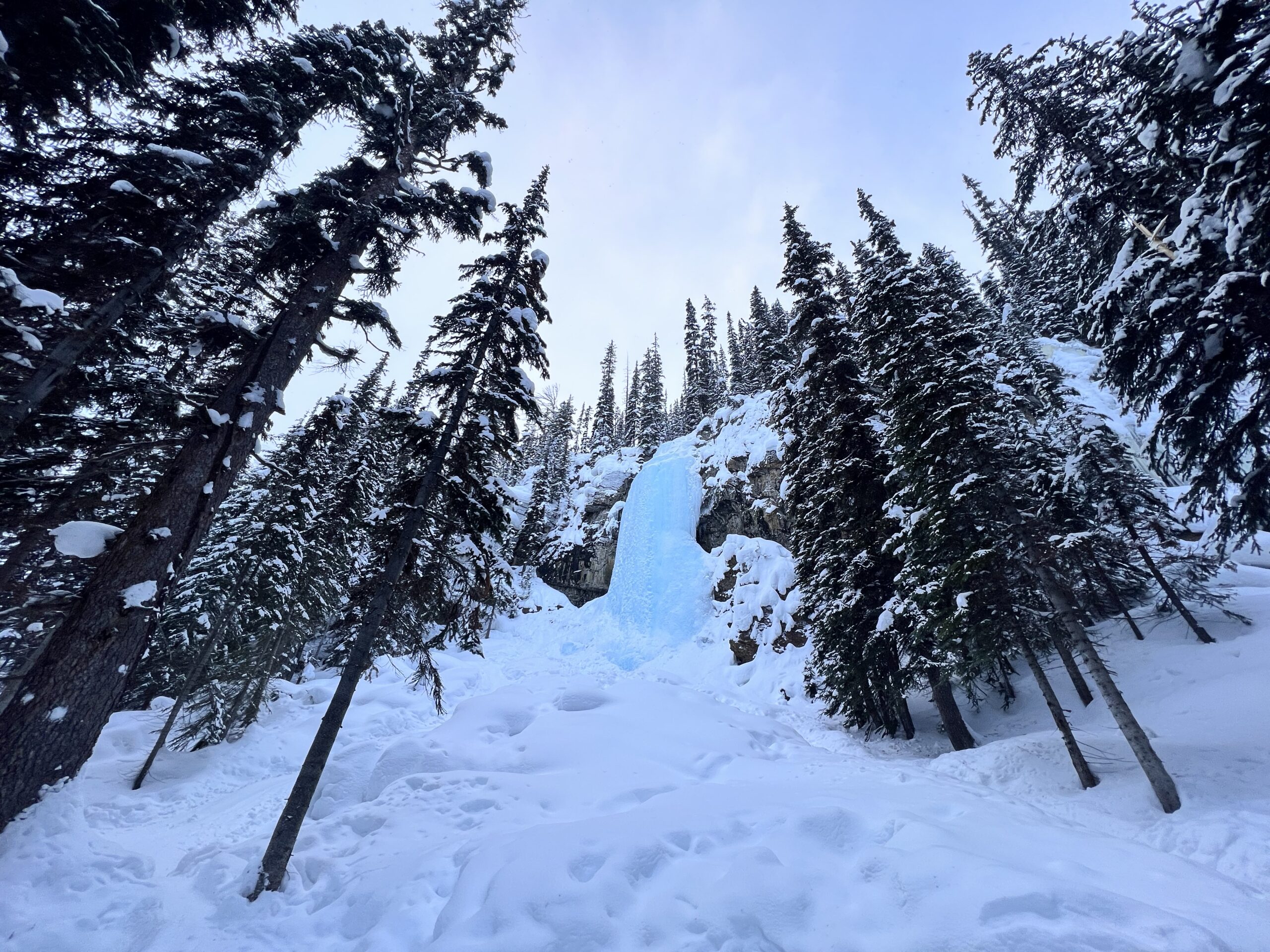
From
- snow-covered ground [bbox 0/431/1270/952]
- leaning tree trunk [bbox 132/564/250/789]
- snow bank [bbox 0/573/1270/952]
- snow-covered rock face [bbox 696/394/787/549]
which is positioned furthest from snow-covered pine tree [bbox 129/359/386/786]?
snow-covered rock face [bbox 696/394/787/549]

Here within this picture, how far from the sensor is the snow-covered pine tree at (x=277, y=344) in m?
4.62

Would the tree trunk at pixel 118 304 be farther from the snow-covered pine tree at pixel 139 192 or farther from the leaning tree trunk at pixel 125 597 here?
the leaning tree trunk at pixel 125 597

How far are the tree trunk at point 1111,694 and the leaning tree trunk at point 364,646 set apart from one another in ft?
40.5

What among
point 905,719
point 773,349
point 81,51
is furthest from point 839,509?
point 81,51

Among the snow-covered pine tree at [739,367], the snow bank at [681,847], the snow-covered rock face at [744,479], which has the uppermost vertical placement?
the snow-covered pine tree at [739,367]

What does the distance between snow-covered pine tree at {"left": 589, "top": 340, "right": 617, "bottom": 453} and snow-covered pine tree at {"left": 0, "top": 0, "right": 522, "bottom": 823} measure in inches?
1905

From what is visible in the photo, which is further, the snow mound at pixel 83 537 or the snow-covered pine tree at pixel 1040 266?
the snow-covered pine tree at pixel 1040 266

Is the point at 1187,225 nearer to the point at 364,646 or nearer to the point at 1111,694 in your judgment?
the point at 1111,694

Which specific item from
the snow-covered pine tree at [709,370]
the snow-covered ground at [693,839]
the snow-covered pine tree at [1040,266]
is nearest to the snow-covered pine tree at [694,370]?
the snow-covered pine tree at [709,370]

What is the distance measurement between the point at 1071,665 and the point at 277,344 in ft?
57.9

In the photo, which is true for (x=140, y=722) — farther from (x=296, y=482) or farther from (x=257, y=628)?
(x=296, y=482)

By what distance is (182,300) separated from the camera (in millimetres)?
7449

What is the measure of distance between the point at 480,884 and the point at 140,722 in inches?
887

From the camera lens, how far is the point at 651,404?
187 ft
